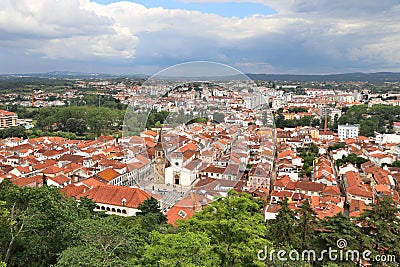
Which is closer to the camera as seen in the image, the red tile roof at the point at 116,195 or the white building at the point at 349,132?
the red tile roof at the point at 116,195

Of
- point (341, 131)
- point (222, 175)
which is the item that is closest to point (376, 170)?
point (341, 131)

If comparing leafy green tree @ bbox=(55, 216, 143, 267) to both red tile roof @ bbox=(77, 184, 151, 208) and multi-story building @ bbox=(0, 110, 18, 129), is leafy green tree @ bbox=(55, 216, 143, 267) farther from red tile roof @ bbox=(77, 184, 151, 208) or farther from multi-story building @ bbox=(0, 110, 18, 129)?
multi-story building @ bbox=(0, 110, 18, 129)

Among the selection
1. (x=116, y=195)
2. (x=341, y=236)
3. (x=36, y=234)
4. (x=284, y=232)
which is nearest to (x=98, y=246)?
(x=36, y=234)

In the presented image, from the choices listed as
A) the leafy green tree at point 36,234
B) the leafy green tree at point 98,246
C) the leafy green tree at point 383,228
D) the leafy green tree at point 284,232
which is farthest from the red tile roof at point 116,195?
the leafy green tree at point 383,228

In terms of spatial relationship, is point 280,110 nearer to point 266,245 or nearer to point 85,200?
point 85,200

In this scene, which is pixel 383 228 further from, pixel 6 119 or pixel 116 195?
pixel 6 119

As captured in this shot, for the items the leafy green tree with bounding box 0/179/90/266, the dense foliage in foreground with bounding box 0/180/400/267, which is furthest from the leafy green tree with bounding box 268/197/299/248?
the leafy green tree with bounding box 0/179/90/266

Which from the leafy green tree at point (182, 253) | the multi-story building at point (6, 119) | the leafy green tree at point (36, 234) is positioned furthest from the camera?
the multi-story building at point (6, 119)

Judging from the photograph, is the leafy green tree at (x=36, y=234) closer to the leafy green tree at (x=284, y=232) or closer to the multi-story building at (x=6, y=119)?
the leafy green tree at (x=284, y=232)
